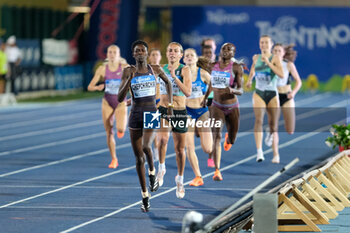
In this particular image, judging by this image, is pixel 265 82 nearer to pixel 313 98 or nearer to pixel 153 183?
pixel 153 183

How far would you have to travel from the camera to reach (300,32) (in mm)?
37781

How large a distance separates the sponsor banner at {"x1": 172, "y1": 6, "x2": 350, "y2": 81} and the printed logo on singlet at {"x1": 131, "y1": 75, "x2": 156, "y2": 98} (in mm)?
25785

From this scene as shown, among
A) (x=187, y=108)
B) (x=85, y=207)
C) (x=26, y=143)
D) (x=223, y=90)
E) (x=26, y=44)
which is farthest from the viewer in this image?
(x=26, y=44)

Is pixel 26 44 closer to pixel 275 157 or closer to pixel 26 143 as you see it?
pixel 26 143

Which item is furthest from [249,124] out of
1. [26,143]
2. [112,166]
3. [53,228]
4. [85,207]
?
[53,228]

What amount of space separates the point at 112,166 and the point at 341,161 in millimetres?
4340

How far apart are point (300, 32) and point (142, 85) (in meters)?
26.5

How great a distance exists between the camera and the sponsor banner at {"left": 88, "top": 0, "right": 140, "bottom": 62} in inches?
1460

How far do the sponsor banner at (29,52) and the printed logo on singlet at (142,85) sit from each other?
23171 millimetres

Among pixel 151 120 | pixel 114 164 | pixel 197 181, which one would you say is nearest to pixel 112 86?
pixel 114 164

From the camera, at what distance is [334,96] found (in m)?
36.4

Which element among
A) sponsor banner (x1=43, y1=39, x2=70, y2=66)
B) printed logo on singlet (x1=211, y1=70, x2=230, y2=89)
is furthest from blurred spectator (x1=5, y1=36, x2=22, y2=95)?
printed logo on singlet (x1=211, y1=70, x2=230, y2=89)

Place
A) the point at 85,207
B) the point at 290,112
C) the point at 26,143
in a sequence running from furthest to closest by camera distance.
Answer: the point at 26,143, the point at 290,112, the point at 85,207

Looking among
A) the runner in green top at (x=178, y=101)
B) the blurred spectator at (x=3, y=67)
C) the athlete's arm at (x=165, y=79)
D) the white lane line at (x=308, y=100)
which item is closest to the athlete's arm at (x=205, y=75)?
the runner in green top at (x=178, y=101)
